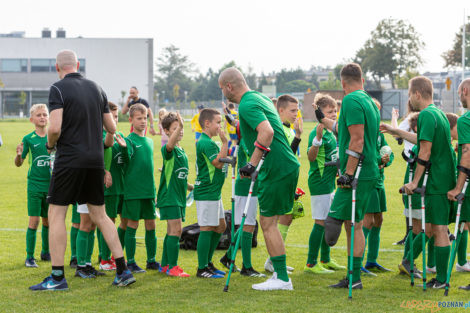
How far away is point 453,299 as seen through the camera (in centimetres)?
617

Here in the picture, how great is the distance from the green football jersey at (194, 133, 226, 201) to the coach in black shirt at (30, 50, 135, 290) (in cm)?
119

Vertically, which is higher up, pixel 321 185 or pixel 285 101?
pixel 285 101

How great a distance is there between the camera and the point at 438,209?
6.63 m

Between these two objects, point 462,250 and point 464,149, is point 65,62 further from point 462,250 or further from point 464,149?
point 462,250

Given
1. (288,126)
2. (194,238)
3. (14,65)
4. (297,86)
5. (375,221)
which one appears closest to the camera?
(375,221)

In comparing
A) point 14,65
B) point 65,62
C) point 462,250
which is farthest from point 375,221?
point 14,65

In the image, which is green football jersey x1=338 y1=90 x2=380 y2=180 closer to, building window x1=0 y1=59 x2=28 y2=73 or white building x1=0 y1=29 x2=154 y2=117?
white building x1=0 y1=29 x2=154 y2=117

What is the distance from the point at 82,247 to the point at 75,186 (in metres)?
0.97

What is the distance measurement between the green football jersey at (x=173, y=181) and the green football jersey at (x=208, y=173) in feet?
0.67

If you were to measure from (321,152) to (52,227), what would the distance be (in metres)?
3.28

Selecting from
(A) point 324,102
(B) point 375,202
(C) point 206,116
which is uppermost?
(A) point 324,102

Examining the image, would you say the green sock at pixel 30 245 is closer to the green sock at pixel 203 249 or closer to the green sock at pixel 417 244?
the green sock at pixel 203 249

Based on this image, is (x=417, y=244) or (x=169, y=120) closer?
(x=417, y=244)

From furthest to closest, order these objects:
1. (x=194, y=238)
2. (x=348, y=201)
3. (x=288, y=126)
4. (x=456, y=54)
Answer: (x=456, y=54) < (x=194, y=238) < (x=288, y=126) < (x=348, y=201)
